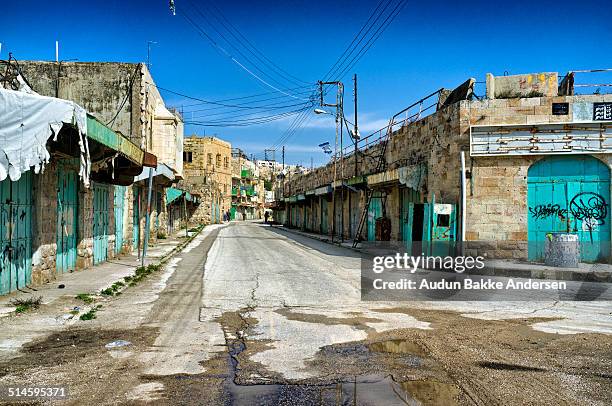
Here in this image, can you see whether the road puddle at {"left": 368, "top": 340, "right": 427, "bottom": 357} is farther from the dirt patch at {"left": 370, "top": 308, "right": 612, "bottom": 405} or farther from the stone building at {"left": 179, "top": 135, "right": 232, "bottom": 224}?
→ the stone building at {"left": 179, "top": 135, "right": 232, "bottom": 224}

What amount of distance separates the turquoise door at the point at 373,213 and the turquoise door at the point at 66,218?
16293mm

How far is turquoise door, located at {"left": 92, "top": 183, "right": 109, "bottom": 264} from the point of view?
53.1 ft

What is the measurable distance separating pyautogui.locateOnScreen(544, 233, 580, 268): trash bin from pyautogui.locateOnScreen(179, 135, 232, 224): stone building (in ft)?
167

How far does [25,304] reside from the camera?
873 cm

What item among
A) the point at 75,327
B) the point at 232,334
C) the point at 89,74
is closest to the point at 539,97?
the point at 232,334

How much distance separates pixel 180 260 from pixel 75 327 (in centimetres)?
1175

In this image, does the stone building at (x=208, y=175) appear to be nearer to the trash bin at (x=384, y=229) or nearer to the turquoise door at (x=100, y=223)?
the trash bin at (x=384, y=229)

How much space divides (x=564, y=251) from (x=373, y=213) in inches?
568

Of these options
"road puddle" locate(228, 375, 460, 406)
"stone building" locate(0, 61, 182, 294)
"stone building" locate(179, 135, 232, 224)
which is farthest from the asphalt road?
"stone building" locate(179, 135, 232, 224)

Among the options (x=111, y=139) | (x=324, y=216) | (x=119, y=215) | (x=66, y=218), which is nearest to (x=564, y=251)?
(x=111, y=139)

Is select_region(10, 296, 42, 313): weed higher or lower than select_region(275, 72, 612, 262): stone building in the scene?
lower

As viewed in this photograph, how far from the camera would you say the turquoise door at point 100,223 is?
53.1ft

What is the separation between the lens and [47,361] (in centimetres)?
582

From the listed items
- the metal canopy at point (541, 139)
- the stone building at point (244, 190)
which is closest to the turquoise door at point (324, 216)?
the metal canopy at point (541, 139)
